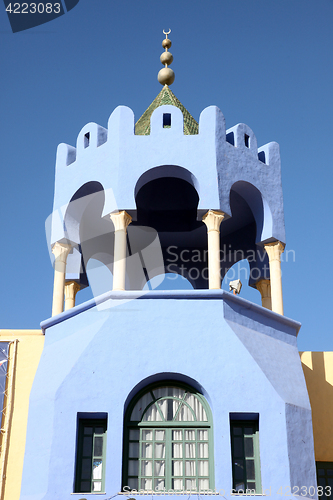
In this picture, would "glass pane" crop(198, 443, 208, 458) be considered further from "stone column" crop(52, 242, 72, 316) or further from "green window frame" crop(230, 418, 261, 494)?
"stone column" crop(52, 242, 72, 316)

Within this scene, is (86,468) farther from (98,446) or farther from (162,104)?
(162,104)

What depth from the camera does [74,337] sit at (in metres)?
13.1

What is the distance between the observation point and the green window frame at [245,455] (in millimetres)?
11766

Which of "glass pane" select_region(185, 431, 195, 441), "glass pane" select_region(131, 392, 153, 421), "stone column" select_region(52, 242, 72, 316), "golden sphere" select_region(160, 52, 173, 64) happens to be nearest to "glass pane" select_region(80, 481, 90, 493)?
"glass pane" select_region(131, 392, 153, 421)

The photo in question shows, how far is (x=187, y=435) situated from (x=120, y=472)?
146cm

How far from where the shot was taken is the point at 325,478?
1422 centimetres

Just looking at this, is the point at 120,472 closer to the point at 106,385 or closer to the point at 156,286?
the point at 106,385

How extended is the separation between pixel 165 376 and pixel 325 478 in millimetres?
4583

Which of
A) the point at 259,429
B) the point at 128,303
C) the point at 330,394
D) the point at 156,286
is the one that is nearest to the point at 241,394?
the point at 259,429

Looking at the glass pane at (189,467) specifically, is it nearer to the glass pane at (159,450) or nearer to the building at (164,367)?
the building at (164,367)

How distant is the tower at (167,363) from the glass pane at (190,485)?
17mm

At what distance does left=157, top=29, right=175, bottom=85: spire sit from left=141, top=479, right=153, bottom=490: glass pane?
1011cm

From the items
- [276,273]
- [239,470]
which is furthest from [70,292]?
[239,470]

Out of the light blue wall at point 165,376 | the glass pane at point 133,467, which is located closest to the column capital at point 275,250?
the light blue wall at point 165,376
